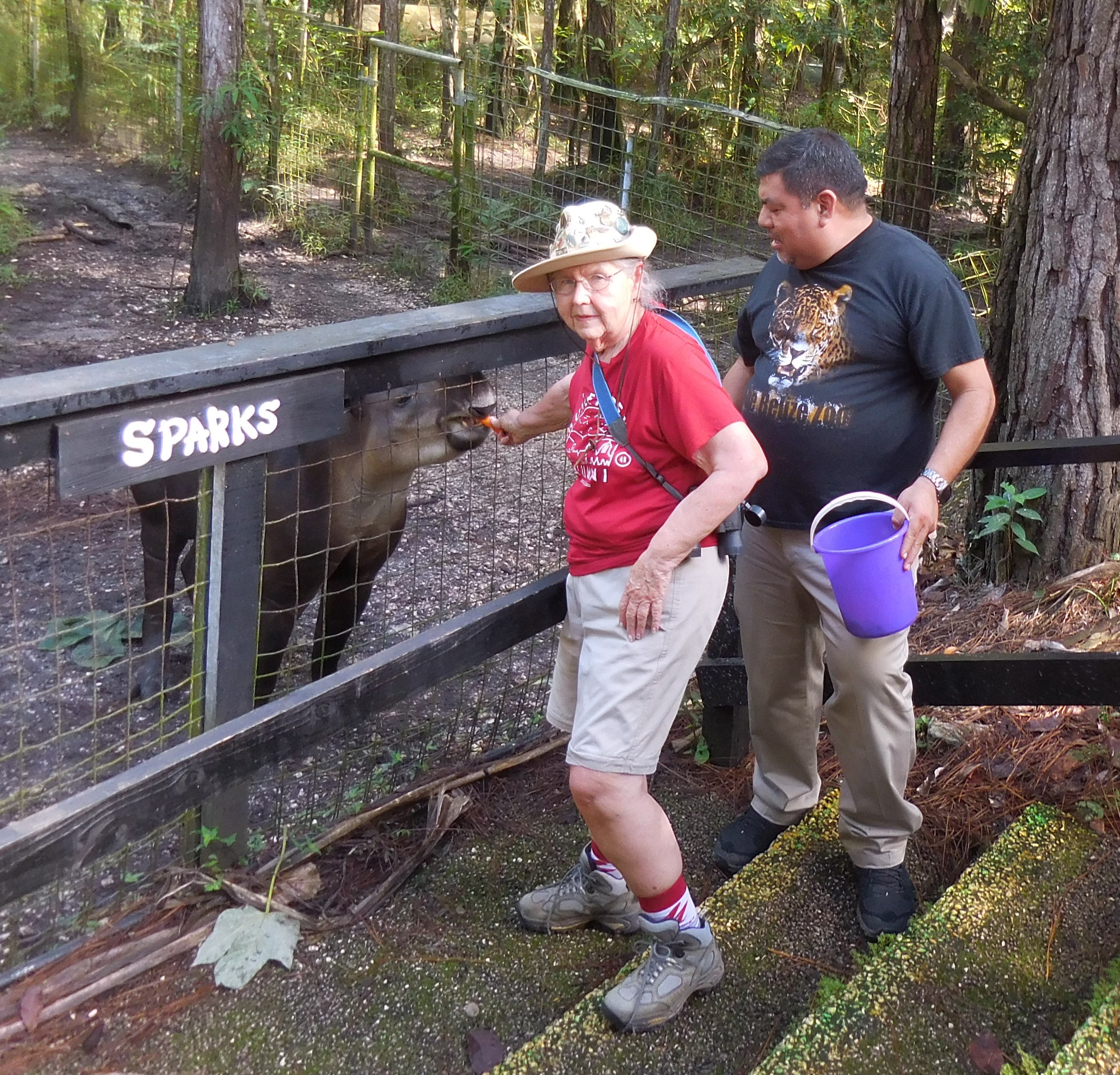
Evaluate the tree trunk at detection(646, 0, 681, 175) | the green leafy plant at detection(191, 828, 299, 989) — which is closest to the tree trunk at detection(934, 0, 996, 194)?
the tree trunk at detection(646, 0, 681, 175)

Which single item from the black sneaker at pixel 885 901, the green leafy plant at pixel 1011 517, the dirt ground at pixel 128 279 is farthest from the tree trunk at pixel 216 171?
the black sneaker at pixel 885 901

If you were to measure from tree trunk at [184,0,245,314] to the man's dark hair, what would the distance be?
7.16 meters

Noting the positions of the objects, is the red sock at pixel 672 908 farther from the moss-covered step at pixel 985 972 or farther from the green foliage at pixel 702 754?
the green foliage at pixel 702 754

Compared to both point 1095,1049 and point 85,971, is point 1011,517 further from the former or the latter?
point 85,971

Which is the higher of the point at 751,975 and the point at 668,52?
the point at 668,52

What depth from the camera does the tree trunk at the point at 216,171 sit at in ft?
29.4

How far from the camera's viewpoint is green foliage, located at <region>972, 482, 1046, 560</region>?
4.30m

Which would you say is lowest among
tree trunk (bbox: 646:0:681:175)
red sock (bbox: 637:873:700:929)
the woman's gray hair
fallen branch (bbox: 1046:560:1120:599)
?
red sock (bbox: 637:873:700:929)

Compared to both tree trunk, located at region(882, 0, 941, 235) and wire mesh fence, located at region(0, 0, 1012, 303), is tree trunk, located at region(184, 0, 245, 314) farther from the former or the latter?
tree trunk, located at region(882, 0, 941, 235)

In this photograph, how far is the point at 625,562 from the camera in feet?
8.29

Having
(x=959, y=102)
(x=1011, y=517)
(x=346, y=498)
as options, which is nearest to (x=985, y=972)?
(x=1011, y=517)

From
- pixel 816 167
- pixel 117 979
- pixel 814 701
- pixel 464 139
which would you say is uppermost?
pixel 464 139

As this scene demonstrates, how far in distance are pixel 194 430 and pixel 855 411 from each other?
1474mm

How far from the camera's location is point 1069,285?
13.4 ft
